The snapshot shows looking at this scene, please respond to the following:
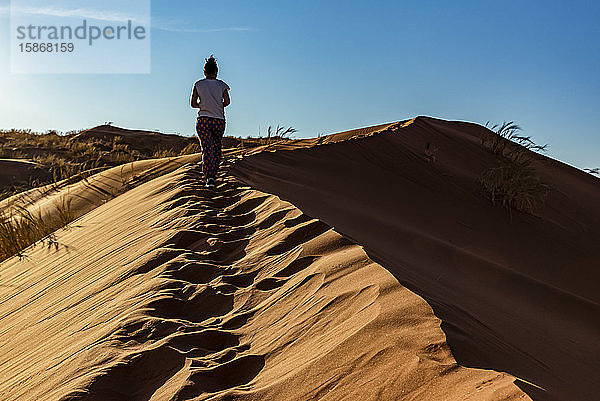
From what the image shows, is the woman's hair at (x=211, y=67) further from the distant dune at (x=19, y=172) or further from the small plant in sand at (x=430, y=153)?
the distant dune at (x=19, y=172)

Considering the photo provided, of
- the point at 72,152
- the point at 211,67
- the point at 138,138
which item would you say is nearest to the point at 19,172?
the point at 72,152

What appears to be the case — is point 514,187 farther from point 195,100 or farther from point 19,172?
point 19,172

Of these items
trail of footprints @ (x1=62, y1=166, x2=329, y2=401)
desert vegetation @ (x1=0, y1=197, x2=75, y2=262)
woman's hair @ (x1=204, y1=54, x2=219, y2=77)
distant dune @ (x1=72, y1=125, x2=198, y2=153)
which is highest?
woman's hair @ (x1=204, y1=54, x2=219, y2=77)

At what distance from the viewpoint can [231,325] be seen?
2.93m

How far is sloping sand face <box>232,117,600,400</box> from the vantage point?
2.55 metres

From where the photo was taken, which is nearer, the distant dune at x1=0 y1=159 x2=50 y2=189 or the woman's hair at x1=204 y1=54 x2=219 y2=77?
the woman's hair at x1=204 y1=54 x2=219 y2=77

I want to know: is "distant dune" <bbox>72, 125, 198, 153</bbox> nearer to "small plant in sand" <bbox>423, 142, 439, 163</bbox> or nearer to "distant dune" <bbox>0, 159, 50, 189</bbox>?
"distant dune" <bbox>0, 159, 50, 189</bbox>

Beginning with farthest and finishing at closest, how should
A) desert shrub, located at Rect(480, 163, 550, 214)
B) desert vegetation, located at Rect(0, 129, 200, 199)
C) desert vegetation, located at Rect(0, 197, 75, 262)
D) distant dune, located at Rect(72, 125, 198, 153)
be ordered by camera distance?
1. distant dune, located at Rect(72, 125, 198, 153)
2. desert vegetation, located at Rect(0, 129, 200, 199)
3. desert shrub, located at Rect(480, 163, 550, 214)
4. desert vegetation, located at Rect(0, 197, 75, 262)

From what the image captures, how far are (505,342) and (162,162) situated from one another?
8920mm

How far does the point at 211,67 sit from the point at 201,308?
17.2 ft

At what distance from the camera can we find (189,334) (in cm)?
278

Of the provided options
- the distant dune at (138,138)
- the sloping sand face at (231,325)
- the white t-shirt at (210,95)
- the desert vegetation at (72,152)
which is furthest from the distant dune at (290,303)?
the distant dune at (138,138)

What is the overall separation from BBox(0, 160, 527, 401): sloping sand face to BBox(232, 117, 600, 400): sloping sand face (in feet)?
0.63

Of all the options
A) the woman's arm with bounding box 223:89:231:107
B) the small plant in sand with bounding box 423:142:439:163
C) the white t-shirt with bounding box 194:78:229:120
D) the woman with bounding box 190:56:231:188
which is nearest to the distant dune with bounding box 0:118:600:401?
the woman with bounding box 190:56:231:188
